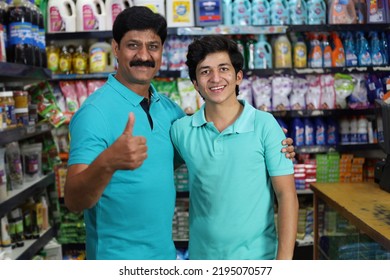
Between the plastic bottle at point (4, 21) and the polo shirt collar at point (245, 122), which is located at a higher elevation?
the plastic bottle at point (4, 21)

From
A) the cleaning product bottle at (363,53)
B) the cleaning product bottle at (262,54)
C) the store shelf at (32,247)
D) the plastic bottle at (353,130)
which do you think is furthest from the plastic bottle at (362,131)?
the store shelf at (32,247)

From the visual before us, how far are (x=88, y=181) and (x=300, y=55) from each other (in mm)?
2898

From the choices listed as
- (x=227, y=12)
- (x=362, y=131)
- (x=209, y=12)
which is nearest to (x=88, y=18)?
(x=209, y=12)

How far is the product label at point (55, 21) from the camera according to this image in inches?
149

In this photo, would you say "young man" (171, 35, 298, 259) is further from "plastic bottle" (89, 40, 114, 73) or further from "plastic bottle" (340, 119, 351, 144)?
"plastic bottle" (340, 119, 351, 144)

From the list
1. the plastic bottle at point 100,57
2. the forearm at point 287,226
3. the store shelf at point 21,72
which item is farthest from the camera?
the plastic bottle at point 100,57

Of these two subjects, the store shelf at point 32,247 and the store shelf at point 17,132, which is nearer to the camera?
the store shelf at point 17,132

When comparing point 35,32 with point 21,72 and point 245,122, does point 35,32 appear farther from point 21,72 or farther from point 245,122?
point 245,122

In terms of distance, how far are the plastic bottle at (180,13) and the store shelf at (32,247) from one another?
1.70 m

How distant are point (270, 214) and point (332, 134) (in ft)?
8.26

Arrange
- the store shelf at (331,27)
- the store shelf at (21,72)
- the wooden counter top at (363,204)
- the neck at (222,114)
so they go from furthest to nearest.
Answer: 1. the store shelf at (331,27)
2. the store shelf at (21,72)
3. the wooden counter top at (363,204)
4. the neck at (222,114)

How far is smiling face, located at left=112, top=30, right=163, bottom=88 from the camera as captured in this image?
1.62 m

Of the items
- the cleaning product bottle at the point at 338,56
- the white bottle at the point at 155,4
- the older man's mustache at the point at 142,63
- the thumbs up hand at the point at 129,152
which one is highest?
the white bottle at the point at 155,4

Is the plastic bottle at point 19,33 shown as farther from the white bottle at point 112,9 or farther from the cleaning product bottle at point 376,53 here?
the cleaning product bottle at point 376,53
